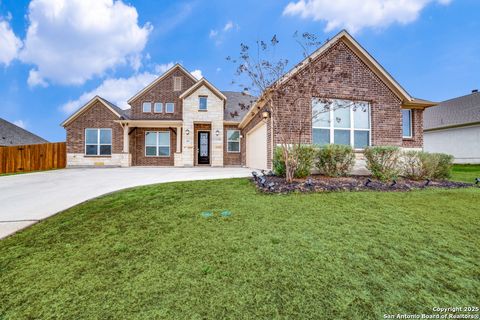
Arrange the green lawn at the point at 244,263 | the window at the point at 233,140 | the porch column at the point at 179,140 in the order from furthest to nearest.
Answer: the window at the point at 233,140
the porch column at the point at 179,140
the green lawn at the point at 244,263

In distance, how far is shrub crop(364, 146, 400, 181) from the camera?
7223mm

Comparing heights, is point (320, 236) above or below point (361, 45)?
below

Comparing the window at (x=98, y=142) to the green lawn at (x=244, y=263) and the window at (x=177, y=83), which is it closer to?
the window at (x=177, y=83)

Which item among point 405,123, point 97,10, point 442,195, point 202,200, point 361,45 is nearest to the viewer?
point 202,200

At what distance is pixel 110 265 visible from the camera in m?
2.43

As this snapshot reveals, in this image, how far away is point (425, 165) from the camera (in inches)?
290

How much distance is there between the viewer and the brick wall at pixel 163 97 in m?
17.8

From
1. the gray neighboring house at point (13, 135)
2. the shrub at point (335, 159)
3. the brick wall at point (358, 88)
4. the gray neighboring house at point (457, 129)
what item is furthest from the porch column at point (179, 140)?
the gray neighboring house at point (457, 129)

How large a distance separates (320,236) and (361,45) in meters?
9.89

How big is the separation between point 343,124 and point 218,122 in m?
9.21

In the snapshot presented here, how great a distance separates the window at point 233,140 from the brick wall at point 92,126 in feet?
26.1

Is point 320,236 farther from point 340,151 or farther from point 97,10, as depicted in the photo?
point 97,10

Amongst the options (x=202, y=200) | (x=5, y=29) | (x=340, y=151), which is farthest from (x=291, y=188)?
(x=5, y=29)

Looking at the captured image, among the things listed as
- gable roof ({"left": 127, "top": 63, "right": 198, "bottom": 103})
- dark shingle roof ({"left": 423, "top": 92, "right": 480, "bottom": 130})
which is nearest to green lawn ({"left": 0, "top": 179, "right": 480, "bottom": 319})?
gable roof ({"left": 127, "top": 63, "right": 198, "bottom": 103})
